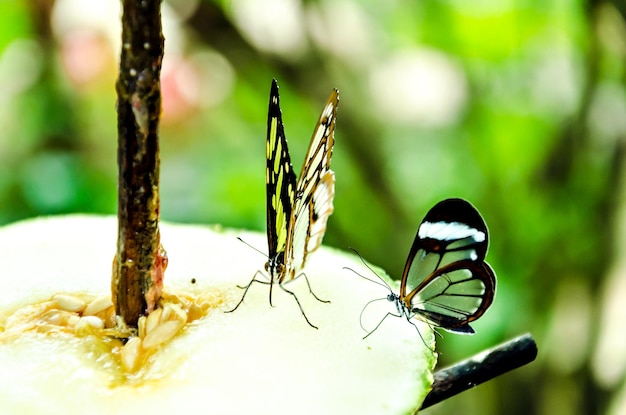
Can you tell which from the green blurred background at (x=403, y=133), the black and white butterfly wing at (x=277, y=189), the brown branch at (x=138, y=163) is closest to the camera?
the brown branch at (x=138, y=163)

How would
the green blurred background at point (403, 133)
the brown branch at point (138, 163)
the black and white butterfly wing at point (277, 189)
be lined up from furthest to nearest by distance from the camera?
the green blurred background at point (403, 133) → the black and white butterfly wing at point (277, 189) → the brown branch at point (138, 163)

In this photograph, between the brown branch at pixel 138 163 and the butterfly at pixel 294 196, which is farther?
the butterfly at pixel 294 196

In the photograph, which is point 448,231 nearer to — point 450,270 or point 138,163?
point 450,270

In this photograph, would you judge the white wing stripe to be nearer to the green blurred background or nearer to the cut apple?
the cut apple

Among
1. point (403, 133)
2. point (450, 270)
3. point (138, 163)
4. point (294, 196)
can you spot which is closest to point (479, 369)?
point (450, 270)

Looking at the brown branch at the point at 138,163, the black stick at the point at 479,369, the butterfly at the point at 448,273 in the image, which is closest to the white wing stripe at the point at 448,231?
the butterfly at the point at 448,273

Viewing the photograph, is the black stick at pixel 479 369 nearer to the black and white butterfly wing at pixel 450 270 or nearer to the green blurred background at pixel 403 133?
the black and white butterfly wing at pixel 450 270
